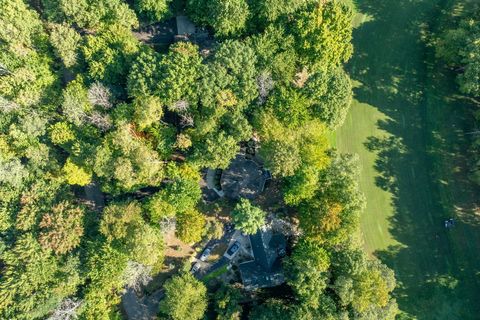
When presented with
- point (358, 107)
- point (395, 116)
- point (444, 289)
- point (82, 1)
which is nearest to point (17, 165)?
point (82, 1)

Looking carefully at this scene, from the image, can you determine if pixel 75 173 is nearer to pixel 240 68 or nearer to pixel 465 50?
Result: pixel 240 68

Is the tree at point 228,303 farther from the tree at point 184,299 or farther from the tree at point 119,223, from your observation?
the tree at point 119,223

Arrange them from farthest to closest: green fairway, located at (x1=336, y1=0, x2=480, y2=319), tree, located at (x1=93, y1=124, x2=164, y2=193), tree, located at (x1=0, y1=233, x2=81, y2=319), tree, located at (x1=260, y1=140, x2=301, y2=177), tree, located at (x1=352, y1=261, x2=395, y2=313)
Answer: green fairway, located at (x1=336, y1=0, x2=480, y2=319) < tree, located at (x1=93, y1=124, x2=164, y2=193) < tree, located at (x1=0, y1=233, x2=81, y2=319) < tree, located at (x1=260, y1=140, x2=301, y2=177) < tree, located at (x1=352, y1=261, x2=395, y2=313)

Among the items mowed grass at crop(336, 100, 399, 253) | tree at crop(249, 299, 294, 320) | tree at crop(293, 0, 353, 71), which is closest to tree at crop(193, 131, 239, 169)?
tree at crop(293, 0, 353, 71)

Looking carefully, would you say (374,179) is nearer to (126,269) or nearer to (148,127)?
(148,127)

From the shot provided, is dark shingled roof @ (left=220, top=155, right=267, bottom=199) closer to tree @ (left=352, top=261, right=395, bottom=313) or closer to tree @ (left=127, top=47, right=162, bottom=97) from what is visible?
tree @ (left=127, top=47, right=162, bottom=97)
